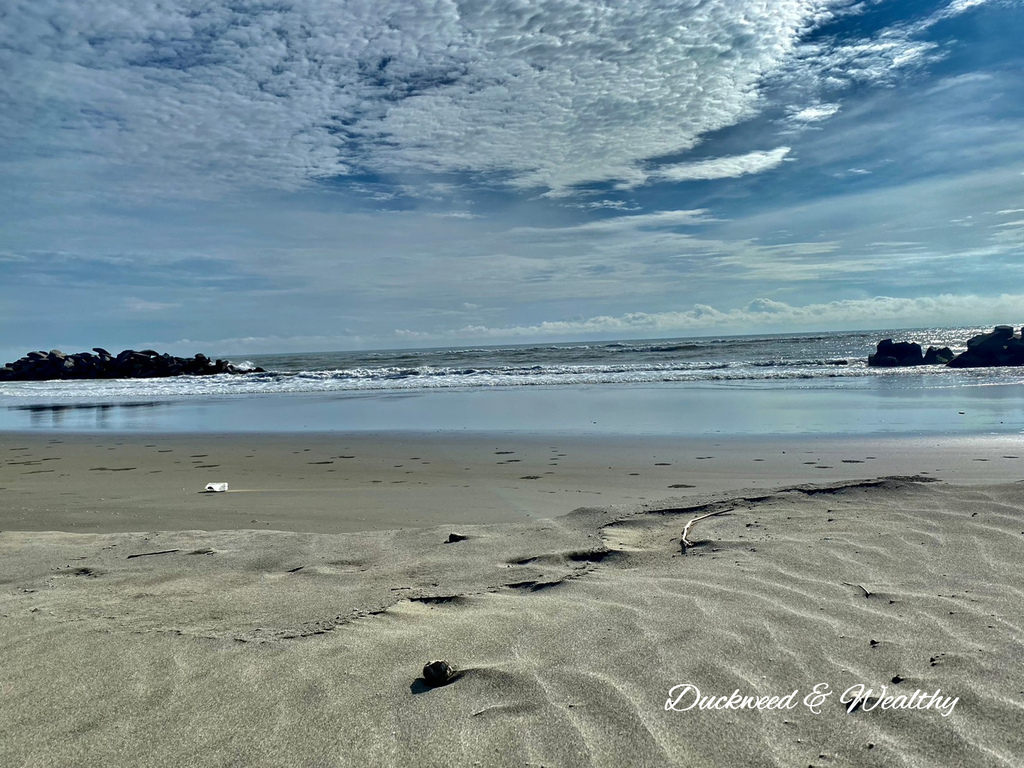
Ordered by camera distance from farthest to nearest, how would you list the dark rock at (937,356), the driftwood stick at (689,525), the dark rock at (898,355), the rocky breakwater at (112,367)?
1. the rocky breakwater at (112,367)
2. the dark rock at (898,355)
3. the dark rock at (937,356)
4. the driftwood stick at (689,525)

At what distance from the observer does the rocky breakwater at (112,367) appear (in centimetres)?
3847

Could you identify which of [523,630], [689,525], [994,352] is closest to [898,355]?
[994,352]

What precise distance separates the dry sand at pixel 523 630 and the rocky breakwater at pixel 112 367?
36.7 m

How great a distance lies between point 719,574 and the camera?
331 centimetres

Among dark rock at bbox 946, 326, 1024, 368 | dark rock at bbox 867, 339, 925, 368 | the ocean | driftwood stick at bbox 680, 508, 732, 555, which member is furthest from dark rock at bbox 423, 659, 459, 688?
dark rock at bbox 867, 339, 925, 368

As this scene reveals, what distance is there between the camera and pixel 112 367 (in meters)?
38.8

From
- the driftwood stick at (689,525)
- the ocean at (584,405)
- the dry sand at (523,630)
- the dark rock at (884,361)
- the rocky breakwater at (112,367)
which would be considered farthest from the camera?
the rocky breakwater at (112,367)

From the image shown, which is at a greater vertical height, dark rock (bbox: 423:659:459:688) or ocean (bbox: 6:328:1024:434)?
ocean (bbox: 6:328:1024:434)

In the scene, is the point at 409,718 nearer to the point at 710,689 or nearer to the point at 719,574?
the point at 710,689

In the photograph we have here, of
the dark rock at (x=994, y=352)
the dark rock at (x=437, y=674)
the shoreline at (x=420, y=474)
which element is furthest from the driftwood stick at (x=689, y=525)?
the dark rock at (x=994, y=352)

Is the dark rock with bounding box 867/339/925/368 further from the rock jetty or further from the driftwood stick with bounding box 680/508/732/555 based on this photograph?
the driftwood stick with bounding box 680/508/732/555

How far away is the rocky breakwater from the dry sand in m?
36.7

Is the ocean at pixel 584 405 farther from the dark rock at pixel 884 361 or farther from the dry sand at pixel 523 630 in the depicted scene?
the dry sand at pixel 523 630

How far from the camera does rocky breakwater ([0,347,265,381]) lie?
38.5m
